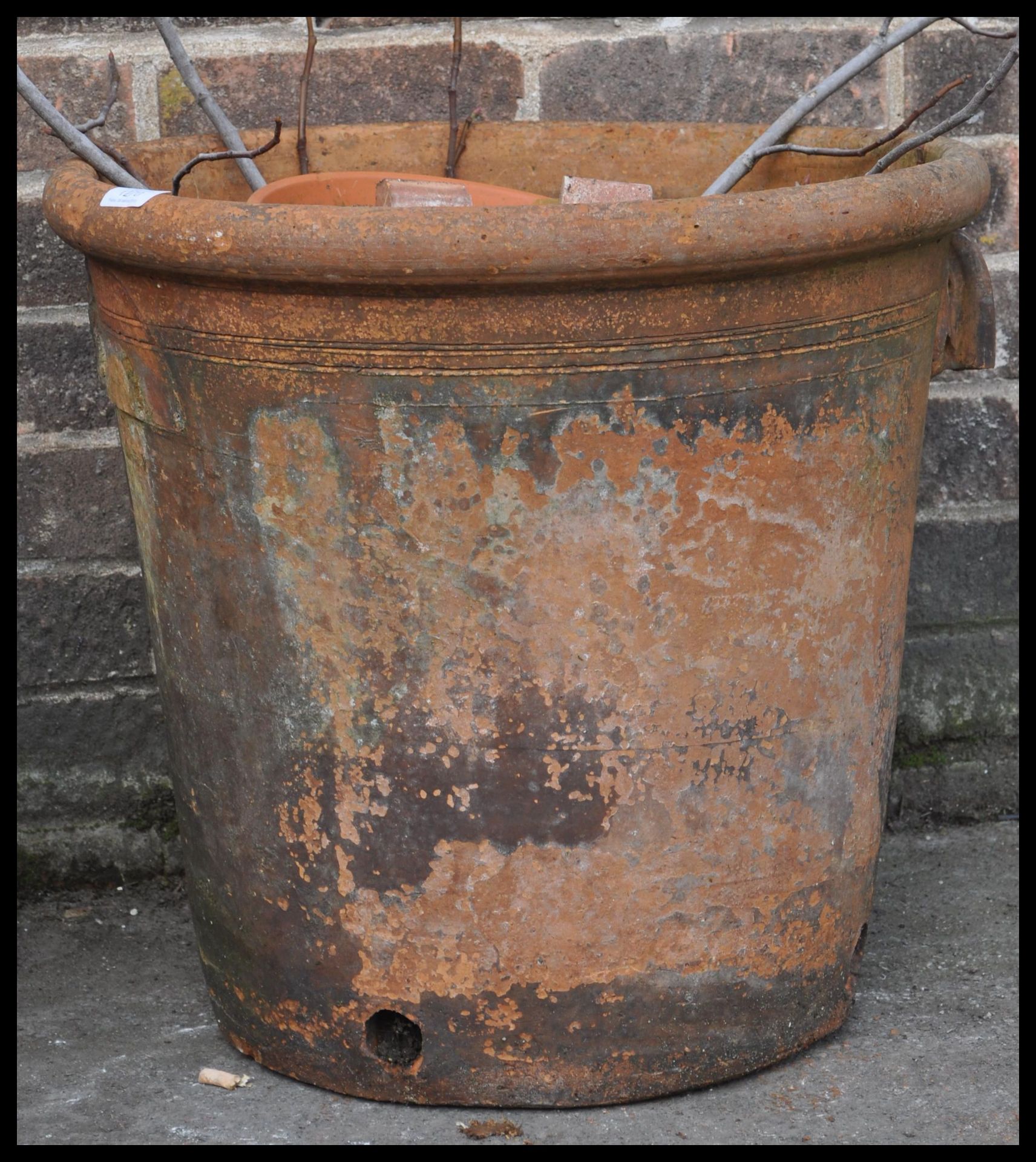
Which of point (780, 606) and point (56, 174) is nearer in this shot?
point (780, 606)

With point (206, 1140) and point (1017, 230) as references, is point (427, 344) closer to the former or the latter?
point (206, 1140)

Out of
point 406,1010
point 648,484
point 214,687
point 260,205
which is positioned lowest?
point 406,1010

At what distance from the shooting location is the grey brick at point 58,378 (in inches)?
76.5

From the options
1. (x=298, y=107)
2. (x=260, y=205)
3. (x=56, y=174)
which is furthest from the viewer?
(x=298, y=107)

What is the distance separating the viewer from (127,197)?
1385 mm

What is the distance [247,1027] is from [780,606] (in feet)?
2.42

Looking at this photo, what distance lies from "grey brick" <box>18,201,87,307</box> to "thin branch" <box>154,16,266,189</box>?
305 millimetres

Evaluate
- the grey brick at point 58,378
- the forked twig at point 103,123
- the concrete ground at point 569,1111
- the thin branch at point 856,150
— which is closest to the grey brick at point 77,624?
the grey brick at point 58,378

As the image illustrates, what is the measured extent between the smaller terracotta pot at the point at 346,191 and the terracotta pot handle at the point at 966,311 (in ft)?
1.48

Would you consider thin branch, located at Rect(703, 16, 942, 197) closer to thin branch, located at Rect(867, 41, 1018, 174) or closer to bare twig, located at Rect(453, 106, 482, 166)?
thin branch, located at Rect(867, 41, 1018, 174)

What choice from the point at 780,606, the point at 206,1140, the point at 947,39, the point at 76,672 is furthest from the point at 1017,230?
the point at 206,1140

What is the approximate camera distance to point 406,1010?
1509 millimetres

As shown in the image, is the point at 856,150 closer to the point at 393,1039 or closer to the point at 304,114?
the point at 304,114

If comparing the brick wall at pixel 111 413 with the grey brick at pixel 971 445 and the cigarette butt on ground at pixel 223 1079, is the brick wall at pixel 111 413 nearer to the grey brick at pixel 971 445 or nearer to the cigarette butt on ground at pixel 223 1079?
the grey brick at pixel 971 445
